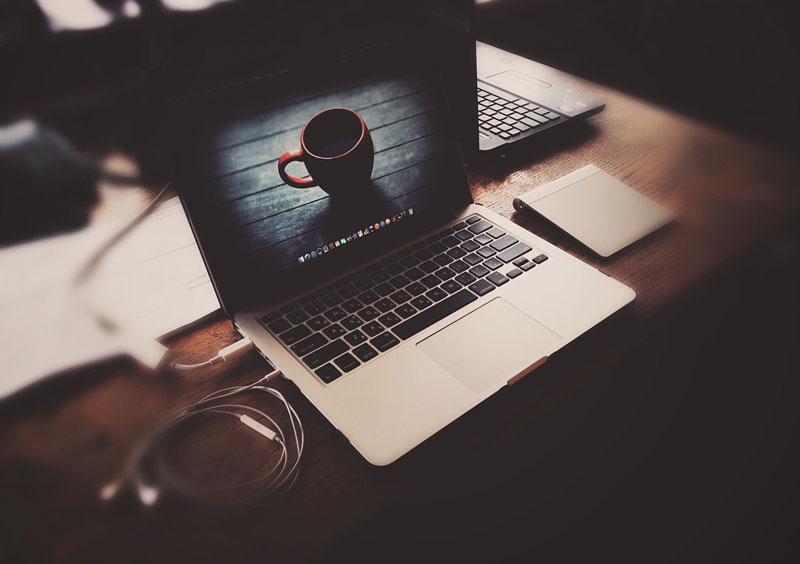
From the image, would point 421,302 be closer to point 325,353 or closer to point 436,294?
point 436,294

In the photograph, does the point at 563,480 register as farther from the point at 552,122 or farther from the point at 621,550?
the point at 552,122

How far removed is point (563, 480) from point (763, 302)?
54 centimetres

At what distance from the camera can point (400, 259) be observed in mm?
661

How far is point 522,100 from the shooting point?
0.96 meters

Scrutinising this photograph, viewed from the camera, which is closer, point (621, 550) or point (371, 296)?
point (371, 296)

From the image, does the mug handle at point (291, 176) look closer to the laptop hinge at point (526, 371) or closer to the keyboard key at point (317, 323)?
the keyboard key at point (317, 323)

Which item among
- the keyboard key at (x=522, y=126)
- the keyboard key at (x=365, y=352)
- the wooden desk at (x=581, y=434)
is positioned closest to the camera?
the wooden desk at (x=581, y=434)

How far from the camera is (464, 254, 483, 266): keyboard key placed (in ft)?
2.16

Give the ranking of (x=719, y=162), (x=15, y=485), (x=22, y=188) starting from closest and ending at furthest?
(x=15, y=485)
(x=719, y=162)
(x=22, y=188)

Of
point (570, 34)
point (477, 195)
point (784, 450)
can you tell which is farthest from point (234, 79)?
point (570, 34)

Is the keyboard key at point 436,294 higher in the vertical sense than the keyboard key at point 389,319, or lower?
lower

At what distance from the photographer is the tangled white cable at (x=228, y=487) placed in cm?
44

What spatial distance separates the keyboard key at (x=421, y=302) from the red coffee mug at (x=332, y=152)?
168 millimetres

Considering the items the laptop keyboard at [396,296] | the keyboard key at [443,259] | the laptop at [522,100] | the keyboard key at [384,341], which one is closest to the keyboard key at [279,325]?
the laptop keyboard at [396,296]
